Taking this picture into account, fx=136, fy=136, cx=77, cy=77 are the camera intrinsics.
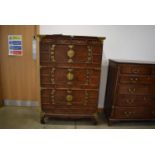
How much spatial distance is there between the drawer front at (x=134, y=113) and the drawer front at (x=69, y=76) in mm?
613

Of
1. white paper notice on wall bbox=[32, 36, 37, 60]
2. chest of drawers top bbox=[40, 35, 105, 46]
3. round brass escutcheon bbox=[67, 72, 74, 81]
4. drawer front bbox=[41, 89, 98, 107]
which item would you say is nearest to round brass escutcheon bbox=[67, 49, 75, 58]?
chest of drawers top bbox=[40, 35, 105, 46]

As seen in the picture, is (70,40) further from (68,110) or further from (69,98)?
(68,110)

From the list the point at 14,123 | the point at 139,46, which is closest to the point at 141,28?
the point at 139,46

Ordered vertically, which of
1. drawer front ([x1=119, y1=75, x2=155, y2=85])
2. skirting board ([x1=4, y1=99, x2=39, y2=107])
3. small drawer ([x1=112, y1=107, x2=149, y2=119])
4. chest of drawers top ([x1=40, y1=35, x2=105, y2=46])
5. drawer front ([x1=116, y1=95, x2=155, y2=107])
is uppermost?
chest of drawers top ([x1=40, y1=35, x2=105, y2=46])

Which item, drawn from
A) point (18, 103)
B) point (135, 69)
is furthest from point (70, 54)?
point (18, 103)

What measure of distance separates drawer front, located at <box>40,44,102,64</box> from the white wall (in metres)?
0.63

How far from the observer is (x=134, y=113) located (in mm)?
2268

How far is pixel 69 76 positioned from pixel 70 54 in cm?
33

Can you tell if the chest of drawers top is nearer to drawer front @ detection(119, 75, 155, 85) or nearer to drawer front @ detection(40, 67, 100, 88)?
drawer front @ detection(40, 67, 100, 88)

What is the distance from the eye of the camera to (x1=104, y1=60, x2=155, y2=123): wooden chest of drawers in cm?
207

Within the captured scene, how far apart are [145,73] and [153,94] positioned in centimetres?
41

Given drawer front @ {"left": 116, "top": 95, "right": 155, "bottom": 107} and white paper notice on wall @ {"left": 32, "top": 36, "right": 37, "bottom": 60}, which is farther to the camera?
white paper notice on wall @ {"left": 32, "top": 36, "right": 37, "bottom": 60}

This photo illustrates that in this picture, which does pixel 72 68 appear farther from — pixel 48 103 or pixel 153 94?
pixel 153 94

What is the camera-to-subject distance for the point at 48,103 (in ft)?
7.19
